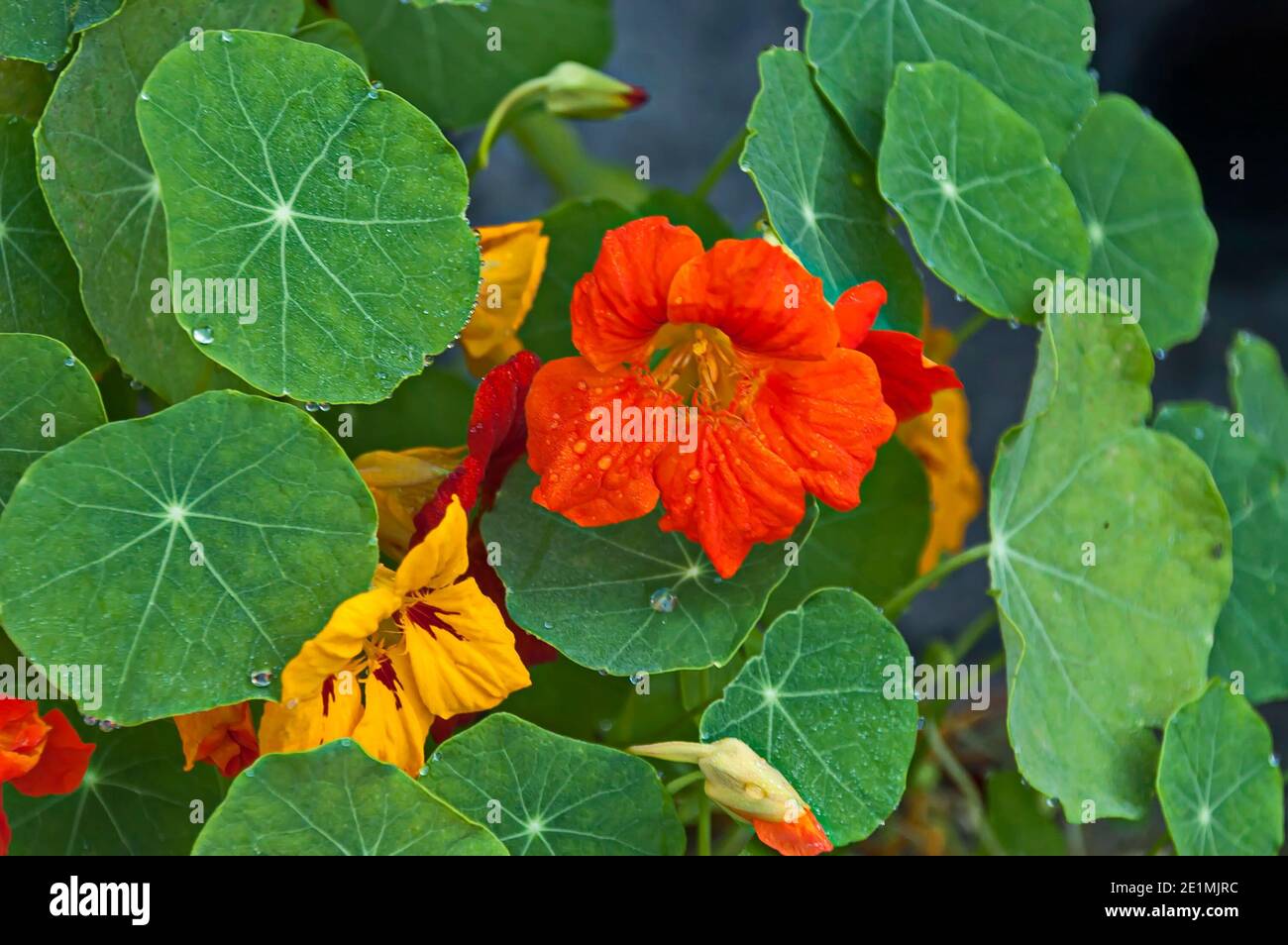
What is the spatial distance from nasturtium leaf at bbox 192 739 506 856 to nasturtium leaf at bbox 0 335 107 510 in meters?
0.24

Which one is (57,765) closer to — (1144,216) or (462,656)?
(462,656)

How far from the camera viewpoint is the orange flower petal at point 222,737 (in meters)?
0.73

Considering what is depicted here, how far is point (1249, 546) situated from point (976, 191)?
1.61 feet

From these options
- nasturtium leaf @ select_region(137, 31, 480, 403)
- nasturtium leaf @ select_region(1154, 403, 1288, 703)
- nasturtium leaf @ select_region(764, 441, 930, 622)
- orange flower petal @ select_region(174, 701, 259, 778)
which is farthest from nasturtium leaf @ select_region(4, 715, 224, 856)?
nasturtium leaf @ select_region(1154, 403, 1288, 703)

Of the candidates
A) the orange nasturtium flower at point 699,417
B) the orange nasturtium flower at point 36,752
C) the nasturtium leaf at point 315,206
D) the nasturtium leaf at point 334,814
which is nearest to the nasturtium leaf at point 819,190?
the orange nasturtium flower at point 699,417

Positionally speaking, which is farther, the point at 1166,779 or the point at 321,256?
the point at 1166,779

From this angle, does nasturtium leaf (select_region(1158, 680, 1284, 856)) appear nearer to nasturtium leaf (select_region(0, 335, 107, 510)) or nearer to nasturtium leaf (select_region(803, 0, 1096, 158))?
nasturtium leaf (select_region(803, 0, 1096, 158))

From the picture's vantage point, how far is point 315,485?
0.71m

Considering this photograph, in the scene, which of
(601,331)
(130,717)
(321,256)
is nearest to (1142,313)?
(601,331)

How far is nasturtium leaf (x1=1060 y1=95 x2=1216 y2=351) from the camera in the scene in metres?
1.09

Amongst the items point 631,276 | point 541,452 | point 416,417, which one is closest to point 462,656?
point 541,452

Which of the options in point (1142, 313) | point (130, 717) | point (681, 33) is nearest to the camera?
point (130, 717)

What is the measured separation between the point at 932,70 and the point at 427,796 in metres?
0.65
